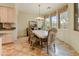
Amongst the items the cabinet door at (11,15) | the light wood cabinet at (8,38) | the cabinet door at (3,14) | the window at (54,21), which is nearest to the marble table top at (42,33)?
the window at (54,21)

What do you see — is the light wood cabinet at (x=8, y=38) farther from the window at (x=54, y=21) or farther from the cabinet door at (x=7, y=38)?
the window at (x=54, y=21)

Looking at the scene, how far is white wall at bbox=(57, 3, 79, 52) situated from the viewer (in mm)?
3522

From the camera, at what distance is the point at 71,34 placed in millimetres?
3926

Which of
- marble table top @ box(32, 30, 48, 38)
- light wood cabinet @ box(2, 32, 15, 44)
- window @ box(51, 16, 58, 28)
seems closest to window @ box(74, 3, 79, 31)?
window @ box(51, 16, 58, 28)

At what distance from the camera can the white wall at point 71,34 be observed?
3.52m

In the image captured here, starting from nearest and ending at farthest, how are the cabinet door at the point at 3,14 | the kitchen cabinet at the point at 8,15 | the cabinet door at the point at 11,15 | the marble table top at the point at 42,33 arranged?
the marble table top at the point at 42,33 < the cabinet door at the point at 3,14 < the kitchen cabinet at the point at 8,15 < the cabinet door at the point at 11,15

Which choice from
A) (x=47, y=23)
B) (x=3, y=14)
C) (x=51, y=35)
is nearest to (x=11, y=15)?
(x=3, y=14)

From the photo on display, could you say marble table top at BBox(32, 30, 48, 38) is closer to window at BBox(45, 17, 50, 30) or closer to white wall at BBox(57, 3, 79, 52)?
window at BBox(45, 17, 50, 30)

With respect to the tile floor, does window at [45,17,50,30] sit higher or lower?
higher

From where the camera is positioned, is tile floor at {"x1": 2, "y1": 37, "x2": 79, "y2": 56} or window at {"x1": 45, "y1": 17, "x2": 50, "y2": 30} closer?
tile floor at {"x1": 2, "y1": 37, "x2": 79, "y2": 56}

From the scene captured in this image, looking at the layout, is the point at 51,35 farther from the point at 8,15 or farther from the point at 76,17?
the point at 8,15

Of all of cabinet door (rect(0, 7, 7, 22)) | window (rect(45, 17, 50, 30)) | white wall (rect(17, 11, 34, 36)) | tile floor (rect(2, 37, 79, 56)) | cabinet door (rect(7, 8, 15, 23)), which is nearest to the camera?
tile floor (rect(2, 37, 79, 56))

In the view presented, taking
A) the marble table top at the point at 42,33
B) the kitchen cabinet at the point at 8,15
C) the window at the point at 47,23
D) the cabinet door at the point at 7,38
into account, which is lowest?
the cabinet door at the point at 7,38

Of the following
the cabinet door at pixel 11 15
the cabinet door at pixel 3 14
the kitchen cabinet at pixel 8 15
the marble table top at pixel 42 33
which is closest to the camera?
the marble table top at pixel 42 33
